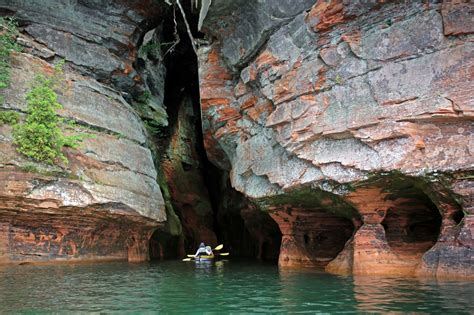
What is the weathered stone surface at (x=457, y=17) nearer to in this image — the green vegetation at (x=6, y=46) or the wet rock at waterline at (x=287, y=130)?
the wet rock at waterline at (x=287, y=130)

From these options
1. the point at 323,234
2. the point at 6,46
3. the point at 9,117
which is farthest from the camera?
the point at 323,234

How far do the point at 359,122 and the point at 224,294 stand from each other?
5.79 m

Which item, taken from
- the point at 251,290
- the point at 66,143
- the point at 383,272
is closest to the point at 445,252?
the point at 383,272

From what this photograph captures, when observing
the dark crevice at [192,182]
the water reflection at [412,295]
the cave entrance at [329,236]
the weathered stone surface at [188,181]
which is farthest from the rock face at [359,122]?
the weathered stone surface at [188,181]

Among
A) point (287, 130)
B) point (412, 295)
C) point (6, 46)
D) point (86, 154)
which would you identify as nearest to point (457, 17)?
point (287, 130)

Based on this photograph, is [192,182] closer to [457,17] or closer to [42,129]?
[42,129]

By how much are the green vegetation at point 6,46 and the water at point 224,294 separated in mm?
6553

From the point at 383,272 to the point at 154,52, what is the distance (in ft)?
51.6

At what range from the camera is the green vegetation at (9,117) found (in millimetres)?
15169

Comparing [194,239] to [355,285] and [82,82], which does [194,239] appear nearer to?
[82,82]

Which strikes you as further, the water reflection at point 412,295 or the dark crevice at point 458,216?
the dark crevice at point 458,216

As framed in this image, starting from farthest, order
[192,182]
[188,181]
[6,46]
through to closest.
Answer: [192,182]
[188,181]
[6,46]

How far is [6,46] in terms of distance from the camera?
53.3ft

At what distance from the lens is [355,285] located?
10.2 meters
